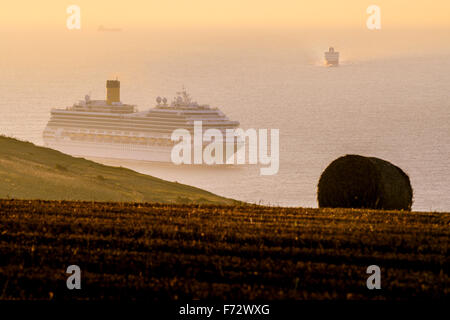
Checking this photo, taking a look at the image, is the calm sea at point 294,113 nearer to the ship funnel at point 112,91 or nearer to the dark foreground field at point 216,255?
the ship funnel at point 112,91

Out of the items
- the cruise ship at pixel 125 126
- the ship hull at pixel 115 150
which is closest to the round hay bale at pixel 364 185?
the cruise ship at pixel 125 126

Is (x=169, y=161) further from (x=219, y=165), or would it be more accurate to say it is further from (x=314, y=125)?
(x=314, y=125)

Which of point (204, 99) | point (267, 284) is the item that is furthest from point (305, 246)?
point (204, 99)

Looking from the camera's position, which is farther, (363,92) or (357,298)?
(363,92)

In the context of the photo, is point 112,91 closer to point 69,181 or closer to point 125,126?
point 125,126

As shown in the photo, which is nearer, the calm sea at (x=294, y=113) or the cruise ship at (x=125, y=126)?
the calm sea at (x=294, y=113)

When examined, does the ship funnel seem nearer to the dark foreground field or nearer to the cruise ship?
the cruise ship
